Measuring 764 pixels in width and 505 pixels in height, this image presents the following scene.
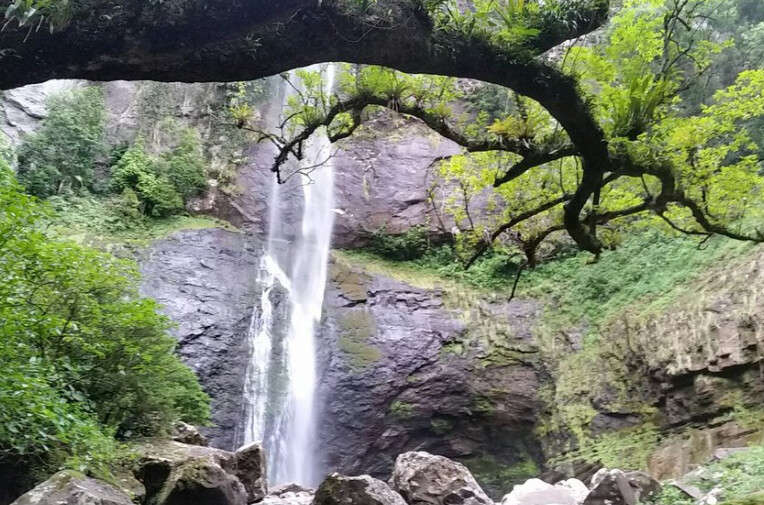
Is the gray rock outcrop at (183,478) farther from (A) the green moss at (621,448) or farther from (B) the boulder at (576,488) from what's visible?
(A) the green moss at (621,448)

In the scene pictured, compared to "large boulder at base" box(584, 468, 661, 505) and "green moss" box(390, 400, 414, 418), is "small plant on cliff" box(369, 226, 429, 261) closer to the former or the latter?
"green moss" box(390, 400, 414, 418)

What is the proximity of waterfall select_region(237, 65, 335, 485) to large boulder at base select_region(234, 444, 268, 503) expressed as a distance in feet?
16.8

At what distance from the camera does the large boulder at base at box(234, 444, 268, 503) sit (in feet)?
25.1

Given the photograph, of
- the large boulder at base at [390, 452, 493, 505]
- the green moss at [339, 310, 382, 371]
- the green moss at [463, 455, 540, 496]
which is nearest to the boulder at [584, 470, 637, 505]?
the large boulder at base at [390, 452, 493, 505]

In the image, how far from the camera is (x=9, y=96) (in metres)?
16.9

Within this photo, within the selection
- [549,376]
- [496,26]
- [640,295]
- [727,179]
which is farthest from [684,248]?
[496,26]

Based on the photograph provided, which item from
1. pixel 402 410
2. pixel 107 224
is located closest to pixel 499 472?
pixel 402 410

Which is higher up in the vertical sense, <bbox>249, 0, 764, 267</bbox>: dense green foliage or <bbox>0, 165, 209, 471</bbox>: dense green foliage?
<bbox>249, 0, 764, 267</bbox>: dense green foliage

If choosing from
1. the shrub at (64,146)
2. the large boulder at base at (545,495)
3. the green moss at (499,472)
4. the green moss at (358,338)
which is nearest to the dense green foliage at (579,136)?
the large boulder at base at (545,495)

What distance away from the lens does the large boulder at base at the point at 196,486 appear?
589cm

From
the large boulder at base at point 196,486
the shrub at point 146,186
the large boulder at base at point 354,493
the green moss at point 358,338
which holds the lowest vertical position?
the large boulder at base at point 354,493

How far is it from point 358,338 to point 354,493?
8379 millimetres

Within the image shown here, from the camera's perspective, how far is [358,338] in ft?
47.4

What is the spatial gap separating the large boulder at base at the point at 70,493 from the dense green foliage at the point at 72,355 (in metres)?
0.48
